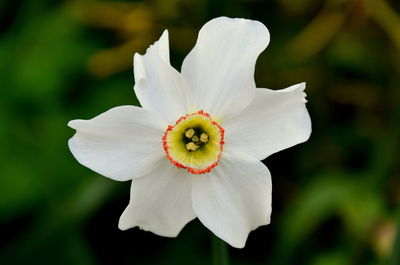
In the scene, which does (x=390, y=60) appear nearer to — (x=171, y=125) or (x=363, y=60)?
(x=363, y=60)

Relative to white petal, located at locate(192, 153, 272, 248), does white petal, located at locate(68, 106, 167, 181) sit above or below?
above

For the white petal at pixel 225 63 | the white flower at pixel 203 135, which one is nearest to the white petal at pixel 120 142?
the white flower at pixel 203 135

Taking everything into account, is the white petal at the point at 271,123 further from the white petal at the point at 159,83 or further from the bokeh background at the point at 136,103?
the bokeh background at the point at 136,103

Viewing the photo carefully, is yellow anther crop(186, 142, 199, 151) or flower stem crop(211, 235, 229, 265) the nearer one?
flower stem crop(211, 235, 229, 265)

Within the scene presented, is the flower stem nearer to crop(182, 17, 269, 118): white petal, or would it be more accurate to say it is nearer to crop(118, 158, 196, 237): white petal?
crop(118, 158, 196, 237): white petal

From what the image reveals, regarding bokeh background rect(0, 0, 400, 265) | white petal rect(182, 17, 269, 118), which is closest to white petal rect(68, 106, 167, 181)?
white petal rect(182, 17, 269, 118)

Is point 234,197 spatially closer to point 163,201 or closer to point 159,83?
point 163,201

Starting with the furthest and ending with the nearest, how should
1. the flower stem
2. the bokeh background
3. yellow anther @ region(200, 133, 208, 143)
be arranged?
the bokeh background → yellow anther @ region(200, 133, 208, 143) → the flower stem
